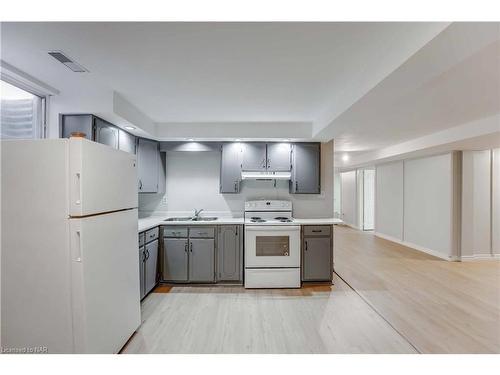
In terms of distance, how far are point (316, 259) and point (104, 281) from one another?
2720 mm

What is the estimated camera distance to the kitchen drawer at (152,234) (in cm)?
320

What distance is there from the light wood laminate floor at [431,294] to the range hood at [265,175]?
1.87 metres

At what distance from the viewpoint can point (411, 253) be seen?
530 centimetres

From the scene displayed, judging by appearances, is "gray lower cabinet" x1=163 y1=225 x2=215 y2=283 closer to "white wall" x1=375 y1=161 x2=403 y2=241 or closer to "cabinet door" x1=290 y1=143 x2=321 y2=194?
"cabinet door" x1=290 y1=143 x2=321 y2=194

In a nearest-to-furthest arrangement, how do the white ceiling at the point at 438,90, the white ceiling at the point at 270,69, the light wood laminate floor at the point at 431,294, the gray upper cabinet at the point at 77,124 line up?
the white ceiling at the point at 438,90, the white ceiling at the point at 270,69, the light wood laminate floor at the point at 431,294, the gray upper cabinet at the point at 77,124

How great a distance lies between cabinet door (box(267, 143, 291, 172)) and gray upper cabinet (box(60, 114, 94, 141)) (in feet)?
8.03

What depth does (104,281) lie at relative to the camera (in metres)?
1.88

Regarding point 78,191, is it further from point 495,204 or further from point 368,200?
point 368,200

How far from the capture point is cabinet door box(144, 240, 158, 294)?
3146 millimetres

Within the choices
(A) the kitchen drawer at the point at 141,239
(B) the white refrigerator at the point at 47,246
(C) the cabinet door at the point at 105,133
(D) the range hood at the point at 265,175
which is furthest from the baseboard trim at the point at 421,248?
(C) the cabinet door at the point at 105,133

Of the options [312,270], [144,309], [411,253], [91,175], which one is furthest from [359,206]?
[91,175]

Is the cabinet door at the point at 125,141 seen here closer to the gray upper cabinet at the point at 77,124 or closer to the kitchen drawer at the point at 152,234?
the gray upper cabinet at the point at 77,124

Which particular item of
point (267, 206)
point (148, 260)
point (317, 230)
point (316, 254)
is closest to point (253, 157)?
point (267, 206)

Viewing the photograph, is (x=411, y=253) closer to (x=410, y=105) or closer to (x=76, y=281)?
(x=410, y=105)
